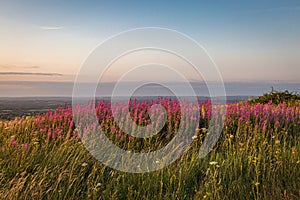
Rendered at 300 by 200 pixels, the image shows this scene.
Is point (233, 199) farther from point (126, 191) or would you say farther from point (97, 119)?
point (97, 119)

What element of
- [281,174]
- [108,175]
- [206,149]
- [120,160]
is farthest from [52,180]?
[281,174]

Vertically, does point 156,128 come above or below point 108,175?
above

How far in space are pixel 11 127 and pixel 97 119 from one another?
187 cm

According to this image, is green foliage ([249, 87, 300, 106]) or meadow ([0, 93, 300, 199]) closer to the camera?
meadow ([0, 93, 300, 199])

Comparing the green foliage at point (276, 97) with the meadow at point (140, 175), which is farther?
the green foliage at point (276, 97)

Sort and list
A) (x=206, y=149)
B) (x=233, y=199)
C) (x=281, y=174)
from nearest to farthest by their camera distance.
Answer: (x=233, y=199), (x=281, y=174), (x=206, y=149)

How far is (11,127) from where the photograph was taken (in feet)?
23.5

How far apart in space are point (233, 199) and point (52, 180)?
252 centimetres

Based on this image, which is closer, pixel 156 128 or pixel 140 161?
pixel 140 161

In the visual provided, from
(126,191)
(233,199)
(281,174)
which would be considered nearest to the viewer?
(233,199)

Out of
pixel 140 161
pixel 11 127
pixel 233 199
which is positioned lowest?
pixel 233 199

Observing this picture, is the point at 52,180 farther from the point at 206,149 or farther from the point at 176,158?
the point at 206,149

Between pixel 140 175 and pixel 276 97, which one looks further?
pixel 276 97

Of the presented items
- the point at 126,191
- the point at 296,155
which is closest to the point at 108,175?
the point at 126,191
